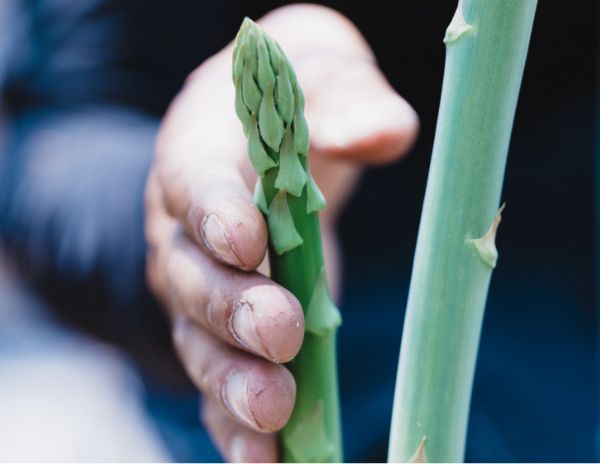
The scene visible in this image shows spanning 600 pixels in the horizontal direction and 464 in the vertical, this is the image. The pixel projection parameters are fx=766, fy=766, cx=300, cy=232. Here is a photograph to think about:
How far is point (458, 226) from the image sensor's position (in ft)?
0.88

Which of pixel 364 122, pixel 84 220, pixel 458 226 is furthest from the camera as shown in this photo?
pixel 84 220

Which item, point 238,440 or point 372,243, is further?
point 372,243

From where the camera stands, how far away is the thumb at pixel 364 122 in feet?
1.24

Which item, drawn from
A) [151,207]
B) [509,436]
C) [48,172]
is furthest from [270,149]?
→ [48,172]

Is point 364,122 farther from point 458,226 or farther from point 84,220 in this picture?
point 84,220

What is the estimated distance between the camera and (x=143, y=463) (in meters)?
0.61

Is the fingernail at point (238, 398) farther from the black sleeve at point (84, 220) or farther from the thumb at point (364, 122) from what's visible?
the black sleeve at point (84, 220)

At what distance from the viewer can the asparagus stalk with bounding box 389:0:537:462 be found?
0.25 meters

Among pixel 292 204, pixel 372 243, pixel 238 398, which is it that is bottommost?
pixel 372 243

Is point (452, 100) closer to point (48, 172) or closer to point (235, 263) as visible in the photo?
point (235, 263)

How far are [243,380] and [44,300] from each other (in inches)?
22.8

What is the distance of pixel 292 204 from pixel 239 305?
6 centimetres

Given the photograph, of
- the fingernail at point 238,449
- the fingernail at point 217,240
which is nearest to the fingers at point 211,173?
the fingernail at point 217,240

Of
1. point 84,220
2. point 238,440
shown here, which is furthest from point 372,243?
point 238,440
